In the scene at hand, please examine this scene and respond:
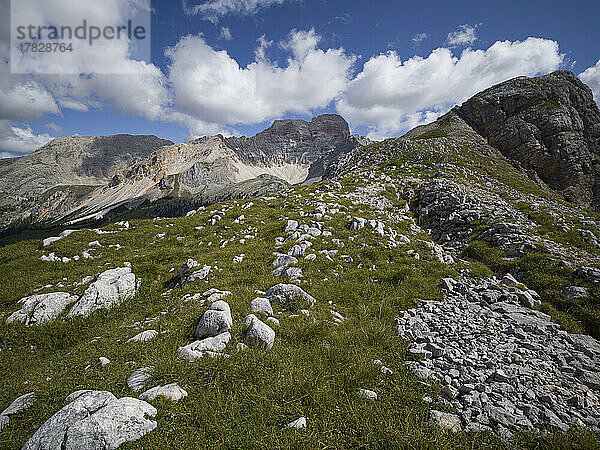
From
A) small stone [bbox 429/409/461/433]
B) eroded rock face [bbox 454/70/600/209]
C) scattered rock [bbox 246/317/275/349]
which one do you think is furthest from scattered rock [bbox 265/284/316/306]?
eroded rock face [bbox 454/70/600/209]

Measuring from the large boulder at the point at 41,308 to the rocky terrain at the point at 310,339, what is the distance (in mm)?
50

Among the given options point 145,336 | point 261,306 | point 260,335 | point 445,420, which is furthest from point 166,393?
point 445,420

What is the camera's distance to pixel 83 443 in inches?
149

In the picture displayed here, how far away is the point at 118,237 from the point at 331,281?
48.2ft

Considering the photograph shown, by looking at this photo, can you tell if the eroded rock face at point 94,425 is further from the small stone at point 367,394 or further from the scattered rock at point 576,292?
the scattered rock at point 576,292

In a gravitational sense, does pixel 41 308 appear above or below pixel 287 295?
below

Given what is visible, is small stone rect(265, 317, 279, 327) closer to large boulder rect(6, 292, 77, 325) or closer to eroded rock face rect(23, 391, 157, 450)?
eroded rock face rect(23, 391, 157, 450)

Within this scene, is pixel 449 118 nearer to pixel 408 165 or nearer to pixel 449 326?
pixel 408 165

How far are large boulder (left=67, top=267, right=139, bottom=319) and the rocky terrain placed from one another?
5 centimetres

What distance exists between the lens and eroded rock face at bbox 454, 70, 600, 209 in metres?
40.1

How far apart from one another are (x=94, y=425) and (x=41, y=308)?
22.9 feet

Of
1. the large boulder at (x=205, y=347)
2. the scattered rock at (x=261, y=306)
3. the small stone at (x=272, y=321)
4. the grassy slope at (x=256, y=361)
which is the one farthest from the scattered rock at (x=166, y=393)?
the scattered rock at (x=261, y=306)

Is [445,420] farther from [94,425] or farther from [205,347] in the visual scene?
[94,425]

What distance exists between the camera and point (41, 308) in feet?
→ 26.9
